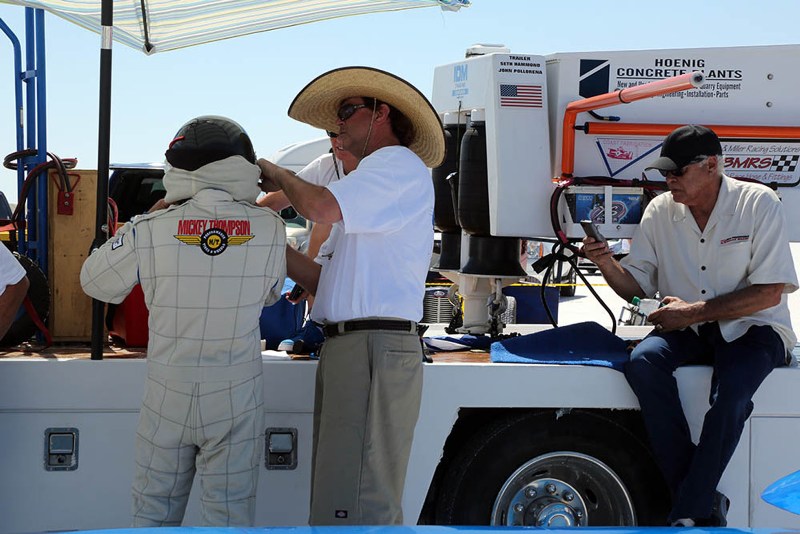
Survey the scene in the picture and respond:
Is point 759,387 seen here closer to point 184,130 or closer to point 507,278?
point 507,278

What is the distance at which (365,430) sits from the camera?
11.6 ft

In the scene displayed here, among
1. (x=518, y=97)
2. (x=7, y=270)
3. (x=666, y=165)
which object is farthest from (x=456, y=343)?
(x=7, y=270)

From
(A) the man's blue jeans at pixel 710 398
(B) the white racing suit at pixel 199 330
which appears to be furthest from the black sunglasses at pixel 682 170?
(B) the white racing suit at pixel 199 330

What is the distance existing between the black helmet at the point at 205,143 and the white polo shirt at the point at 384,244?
1.20 feet

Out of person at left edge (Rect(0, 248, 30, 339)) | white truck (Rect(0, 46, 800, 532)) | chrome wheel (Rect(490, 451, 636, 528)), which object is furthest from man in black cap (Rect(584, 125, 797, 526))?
person at left edge (Rect(0, 248, 30, 339))

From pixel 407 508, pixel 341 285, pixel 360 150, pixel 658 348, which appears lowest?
pixel 407 508

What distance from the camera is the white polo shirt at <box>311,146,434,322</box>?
3.44 meters

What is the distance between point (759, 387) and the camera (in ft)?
13.9

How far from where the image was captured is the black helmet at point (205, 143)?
3359 millimetres

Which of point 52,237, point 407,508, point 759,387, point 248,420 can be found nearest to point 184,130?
point 248,420

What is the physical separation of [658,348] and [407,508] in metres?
1.24

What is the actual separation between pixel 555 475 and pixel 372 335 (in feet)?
4.30

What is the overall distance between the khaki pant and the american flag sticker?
1.58 metres

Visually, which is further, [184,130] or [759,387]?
[759,387]
